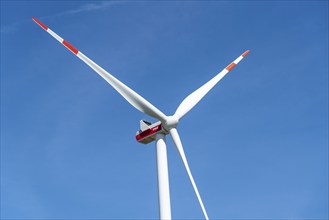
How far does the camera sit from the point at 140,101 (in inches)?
1148

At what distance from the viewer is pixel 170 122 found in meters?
29.5

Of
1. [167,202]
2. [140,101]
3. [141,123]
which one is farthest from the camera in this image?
[141,123]

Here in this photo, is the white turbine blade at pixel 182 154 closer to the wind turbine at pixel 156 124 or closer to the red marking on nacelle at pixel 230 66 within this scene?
the wind turbine at pixel 156 124

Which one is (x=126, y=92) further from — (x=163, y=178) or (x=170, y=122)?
(x=163, y=178)

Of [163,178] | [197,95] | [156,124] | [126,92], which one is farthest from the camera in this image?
[197,95]

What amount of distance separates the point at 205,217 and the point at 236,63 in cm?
1311

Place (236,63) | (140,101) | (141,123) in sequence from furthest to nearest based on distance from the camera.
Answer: (236,63) → (141,123) → (140,101)

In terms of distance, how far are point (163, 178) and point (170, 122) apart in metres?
3.57

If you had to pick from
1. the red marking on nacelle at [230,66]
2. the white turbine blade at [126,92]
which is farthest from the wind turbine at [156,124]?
the red marking on nacelle at [230,66]

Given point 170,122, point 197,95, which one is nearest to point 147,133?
point 170,122

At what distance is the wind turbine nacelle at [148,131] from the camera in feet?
98.7

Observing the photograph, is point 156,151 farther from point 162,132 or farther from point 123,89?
point 123,89

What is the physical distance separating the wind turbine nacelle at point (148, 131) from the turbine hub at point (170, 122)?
41cm

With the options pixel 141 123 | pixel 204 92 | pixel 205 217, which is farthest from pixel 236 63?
pixel 205 217
